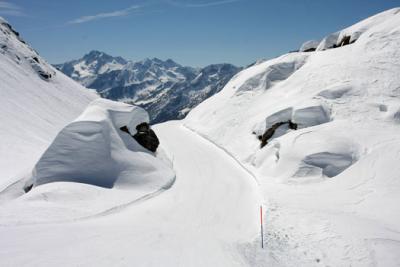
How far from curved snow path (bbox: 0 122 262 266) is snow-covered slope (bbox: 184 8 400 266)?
1399mm

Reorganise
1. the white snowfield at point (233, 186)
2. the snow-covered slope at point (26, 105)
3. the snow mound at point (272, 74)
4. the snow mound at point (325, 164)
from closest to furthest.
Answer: the white snowfield at point (233, 186)
the snow mound at point (325, 164)
the snow-covered slope at point (26, 105)
the snow mound at point (272, 74)

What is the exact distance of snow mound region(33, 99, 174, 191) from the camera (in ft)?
57.4

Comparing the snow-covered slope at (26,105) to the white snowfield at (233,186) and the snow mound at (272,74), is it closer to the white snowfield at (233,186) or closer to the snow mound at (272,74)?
the white snowfield at (233,186)

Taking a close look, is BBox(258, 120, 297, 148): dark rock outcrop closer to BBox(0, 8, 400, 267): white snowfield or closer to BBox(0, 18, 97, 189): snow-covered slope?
BBox(0, 8, 400, 267): white snowfield

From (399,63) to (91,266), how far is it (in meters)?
34.3

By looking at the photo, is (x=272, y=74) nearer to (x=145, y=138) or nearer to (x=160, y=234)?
(x=145, y=138)

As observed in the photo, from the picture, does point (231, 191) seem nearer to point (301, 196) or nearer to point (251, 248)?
point (301, 196)

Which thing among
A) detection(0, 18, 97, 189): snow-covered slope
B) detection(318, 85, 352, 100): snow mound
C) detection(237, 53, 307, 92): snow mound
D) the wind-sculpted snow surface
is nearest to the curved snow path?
the wind-sculpted snow surface

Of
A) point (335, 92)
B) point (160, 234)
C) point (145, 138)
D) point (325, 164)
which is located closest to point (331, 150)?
point (325, 164)

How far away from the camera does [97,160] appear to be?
18.5m

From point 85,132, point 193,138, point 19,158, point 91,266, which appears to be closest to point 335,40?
point 193,138

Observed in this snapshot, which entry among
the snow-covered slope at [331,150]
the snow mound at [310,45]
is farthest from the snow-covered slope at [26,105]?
the snow mound at [310,45]

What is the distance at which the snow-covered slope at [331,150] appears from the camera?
11.8 metres

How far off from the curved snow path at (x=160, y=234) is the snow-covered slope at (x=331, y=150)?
140 centimetres
